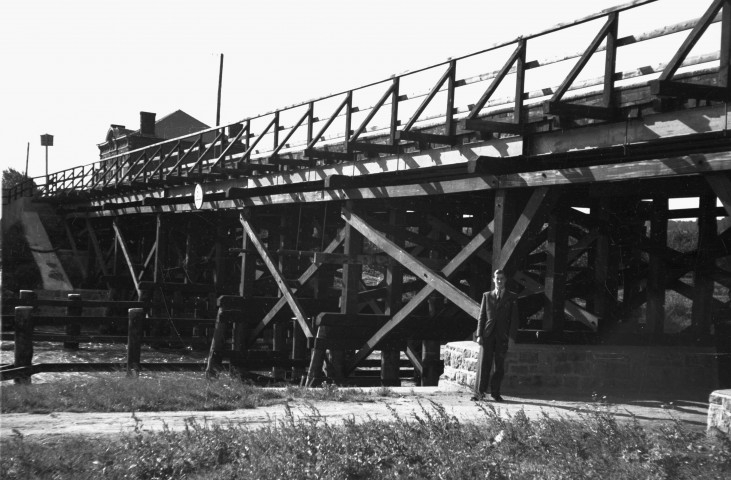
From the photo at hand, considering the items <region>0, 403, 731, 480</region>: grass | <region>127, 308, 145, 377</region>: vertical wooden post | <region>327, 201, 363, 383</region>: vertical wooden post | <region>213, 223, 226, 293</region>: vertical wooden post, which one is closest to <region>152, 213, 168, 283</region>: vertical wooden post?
<region>213, 223, 226, 293</region>: vertical wooden post

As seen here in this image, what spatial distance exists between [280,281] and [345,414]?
6.32 meters

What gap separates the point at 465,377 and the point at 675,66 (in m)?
4.60

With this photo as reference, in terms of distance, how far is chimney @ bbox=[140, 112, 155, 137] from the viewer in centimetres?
4475

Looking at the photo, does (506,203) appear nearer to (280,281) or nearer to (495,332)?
(495,332)

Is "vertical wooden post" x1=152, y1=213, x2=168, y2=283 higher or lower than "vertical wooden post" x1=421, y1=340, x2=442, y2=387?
above

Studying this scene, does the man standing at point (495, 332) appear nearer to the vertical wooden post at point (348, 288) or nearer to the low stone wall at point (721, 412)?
the low stone wall at point (721, 412)

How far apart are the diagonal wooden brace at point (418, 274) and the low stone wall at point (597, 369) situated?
65cm

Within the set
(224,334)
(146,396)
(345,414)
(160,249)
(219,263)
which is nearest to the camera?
(345,414)

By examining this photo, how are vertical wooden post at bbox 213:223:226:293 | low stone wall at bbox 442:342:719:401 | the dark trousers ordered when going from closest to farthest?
the dark trousers
low stone wall at bbox 442:342:719:401
vertical wooden post at bbox 213:223:226:293

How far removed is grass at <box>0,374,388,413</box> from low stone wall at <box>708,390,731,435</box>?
149 inches

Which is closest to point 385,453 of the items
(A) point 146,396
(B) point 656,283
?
(A) point 146,396

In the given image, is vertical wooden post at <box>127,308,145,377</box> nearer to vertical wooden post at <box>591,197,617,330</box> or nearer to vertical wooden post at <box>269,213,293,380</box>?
vertical wooden post at <box>269,213,293,380</box>

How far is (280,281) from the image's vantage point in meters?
14.8

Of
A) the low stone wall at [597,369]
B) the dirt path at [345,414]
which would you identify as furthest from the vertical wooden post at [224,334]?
the dirt path at [345,414]
